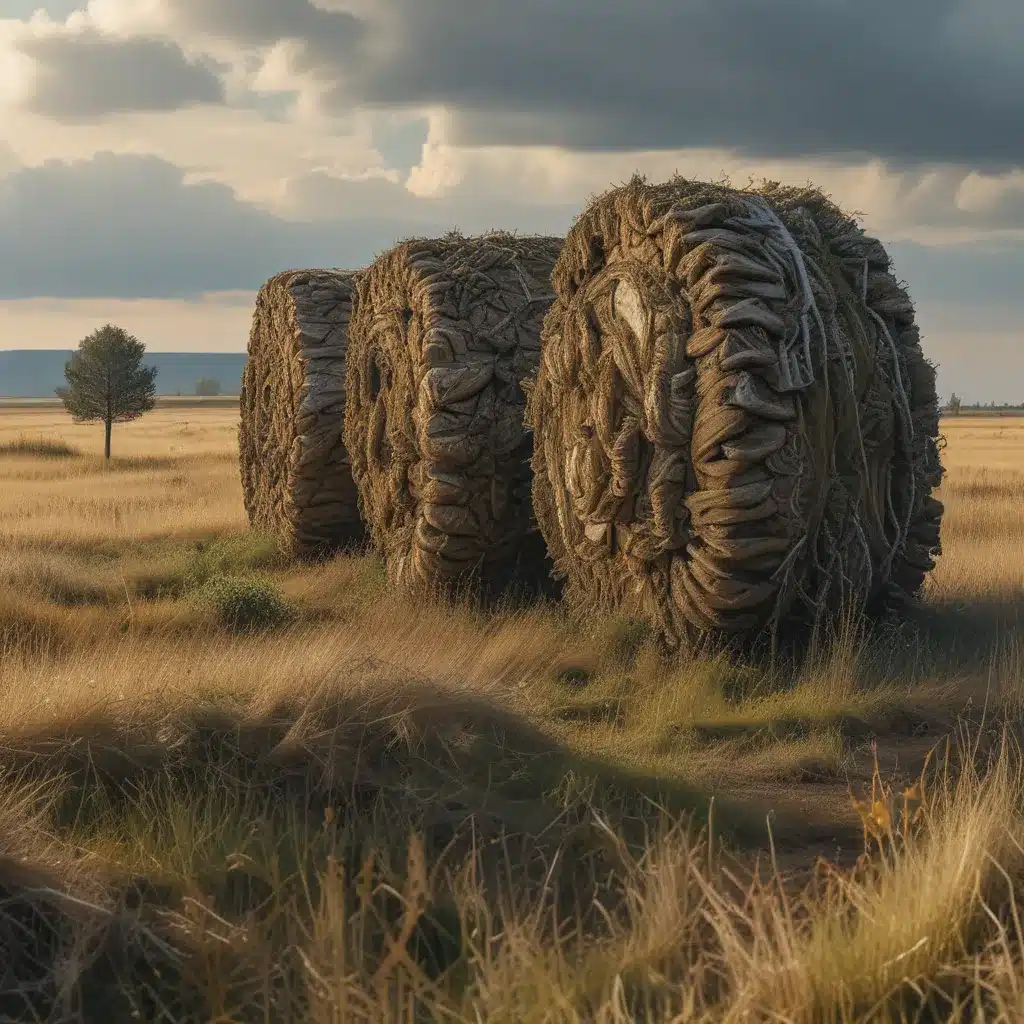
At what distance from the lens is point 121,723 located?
6016mm

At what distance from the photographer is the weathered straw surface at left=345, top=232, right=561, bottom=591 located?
10555mm

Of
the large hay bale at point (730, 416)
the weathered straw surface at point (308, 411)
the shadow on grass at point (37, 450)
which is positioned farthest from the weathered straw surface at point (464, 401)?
the shadow on grass at point (37, 450)

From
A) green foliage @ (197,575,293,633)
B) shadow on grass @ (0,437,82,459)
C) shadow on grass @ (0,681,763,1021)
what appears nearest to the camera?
shadow on grass @ (0,681,763,1021)

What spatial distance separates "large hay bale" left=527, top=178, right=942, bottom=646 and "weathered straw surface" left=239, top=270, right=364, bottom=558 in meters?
3.95

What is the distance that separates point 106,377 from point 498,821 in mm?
38089

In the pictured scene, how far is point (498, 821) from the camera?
563 centimetres

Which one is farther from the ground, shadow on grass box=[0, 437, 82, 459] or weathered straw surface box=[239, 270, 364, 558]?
weathered straw surface box=[239, 270, 364, 558]

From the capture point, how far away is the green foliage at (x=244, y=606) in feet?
35.1

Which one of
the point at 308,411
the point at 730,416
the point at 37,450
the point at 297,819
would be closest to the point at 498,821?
the point at 297,819

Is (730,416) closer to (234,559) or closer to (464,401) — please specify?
(464,401)

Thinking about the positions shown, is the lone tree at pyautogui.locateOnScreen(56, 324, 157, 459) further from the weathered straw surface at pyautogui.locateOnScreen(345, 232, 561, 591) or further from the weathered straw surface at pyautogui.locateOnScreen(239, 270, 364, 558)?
the weathered straw surface at pyautogui.locateOnScreen(345, 232, 561, 591)

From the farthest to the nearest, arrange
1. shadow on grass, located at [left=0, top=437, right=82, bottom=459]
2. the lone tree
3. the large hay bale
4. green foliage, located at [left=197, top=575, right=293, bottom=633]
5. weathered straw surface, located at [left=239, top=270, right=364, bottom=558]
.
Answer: the lone tree < shadow on grass, located at [left=0, top=437, right=82, bottom=459] < weathered straw surface, located at [left=239, top=270, right=364, bottom=558] < green foliage, located at [left=197, top=575, right=293, bottom=633] < the large hay bale

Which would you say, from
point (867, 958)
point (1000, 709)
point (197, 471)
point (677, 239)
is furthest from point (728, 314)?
point (197, 471)

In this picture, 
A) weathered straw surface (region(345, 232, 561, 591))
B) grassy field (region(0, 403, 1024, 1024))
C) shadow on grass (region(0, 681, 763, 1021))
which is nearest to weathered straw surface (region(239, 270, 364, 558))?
weathered straw surface (region(345, 232, 561, 591))
